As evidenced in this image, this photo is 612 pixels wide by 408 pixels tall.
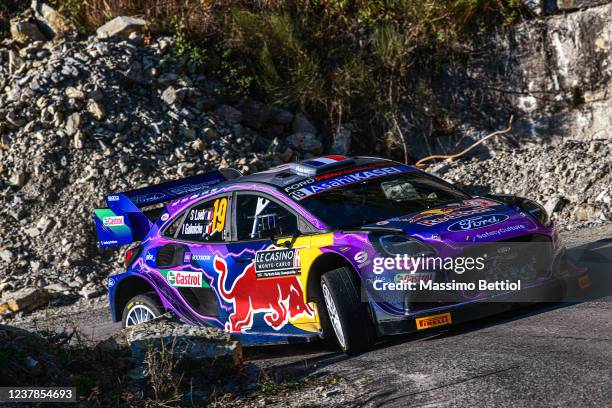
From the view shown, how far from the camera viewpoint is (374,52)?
16344mm

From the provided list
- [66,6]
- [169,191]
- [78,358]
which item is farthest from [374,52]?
[78,358]

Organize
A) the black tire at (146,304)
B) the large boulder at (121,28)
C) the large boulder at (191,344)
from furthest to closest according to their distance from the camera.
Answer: the large boulder at (121,28) → the black tire at (146,304) → the large boulder at (191,344)

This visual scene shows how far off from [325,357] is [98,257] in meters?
6.99

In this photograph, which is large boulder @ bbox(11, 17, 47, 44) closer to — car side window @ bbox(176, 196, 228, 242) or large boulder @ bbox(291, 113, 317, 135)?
large boulder @ bbox(291, 113, 317, 135)

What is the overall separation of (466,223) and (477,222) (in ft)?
0.30

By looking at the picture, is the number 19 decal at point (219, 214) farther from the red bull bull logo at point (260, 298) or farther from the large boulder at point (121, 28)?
the large boulder at point (121, 28)

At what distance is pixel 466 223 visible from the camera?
6.94 meters

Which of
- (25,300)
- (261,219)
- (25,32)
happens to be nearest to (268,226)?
(261,219)

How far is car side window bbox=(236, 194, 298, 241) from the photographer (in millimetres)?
7609

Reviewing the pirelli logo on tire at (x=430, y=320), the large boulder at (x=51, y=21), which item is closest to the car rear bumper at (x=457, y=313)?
the pirelli logo on tire at (x=430, y=320)

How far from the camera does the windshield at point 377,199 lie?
24.4 ft

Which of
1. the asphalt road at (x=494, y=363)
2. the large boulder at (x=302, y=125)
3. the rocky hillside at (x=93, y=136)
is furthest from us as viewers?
the large boulder at (x=302, y=125)

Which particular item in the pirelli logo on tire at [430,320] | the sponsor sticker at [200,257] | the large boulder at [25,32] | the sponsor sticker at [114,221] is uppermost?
the large boulder at [25,32]

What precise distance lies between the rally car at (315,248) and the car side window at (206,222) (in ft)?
0.04
